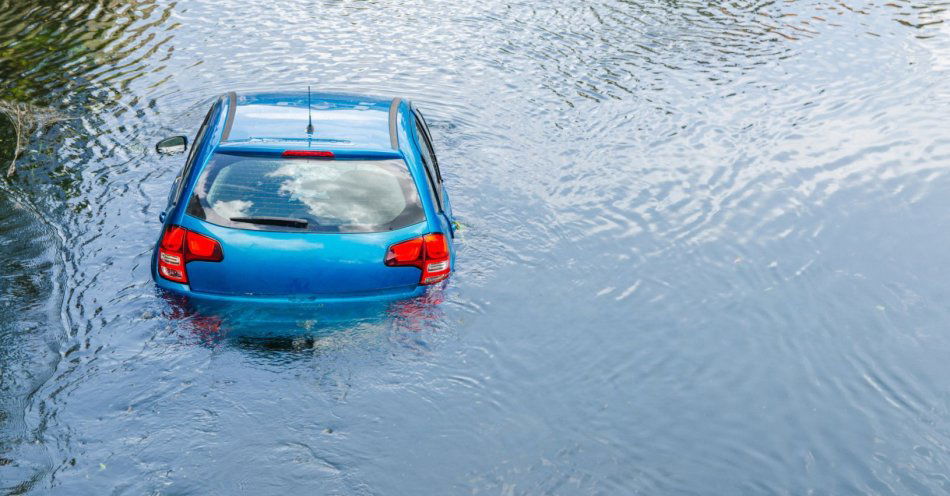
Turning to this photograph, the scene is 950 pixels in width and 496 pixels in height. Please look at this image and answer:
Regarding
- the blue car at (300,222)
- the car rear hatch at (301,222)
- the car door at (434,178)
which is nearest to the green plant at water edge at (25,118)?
the car door at (434,178)

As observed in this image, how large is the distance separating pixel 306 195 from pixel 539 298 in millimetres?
2291

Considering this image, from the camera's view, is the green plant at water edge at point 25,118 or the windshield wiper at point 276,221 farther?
the green plant at water edge at point 25,118

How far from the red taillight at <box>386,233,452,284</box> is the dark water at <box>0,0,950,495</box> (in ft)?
1.29

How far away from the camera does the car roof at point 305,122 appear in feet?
27.0

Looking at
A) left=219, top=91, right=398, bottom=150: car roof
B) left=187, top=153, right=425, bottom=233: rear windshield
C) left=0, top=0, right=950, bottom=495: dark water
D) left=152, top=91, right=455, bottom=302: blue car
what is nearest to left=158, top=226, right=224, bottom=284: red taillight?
left=152, top=91, right=455, bottom=302: blue car

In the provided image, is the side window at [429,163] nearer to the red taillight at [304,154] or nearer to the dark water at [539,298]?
the dark water at [539,298]

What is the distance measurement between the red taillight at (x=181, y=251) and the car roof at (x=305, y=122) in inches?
27.8

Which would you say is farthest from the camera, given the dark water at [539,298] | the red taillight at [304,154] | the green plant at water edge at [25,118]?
the green plant at water edge at [25,118]

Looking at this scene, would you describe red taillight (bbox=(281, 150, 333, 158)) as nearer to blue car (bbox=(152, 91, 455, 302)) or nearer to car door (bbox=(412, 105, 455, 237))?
blue car (bbox=(152, 91, 455, 302))

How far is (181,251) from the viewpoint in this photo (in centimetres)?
803

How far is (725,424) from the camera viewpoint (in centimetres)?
763

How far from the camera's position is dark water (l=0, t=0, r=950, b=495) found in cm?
702

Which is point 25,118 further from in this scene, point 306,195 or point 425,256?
point 425,256

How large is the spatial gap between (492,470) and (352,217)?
7.16 feet
